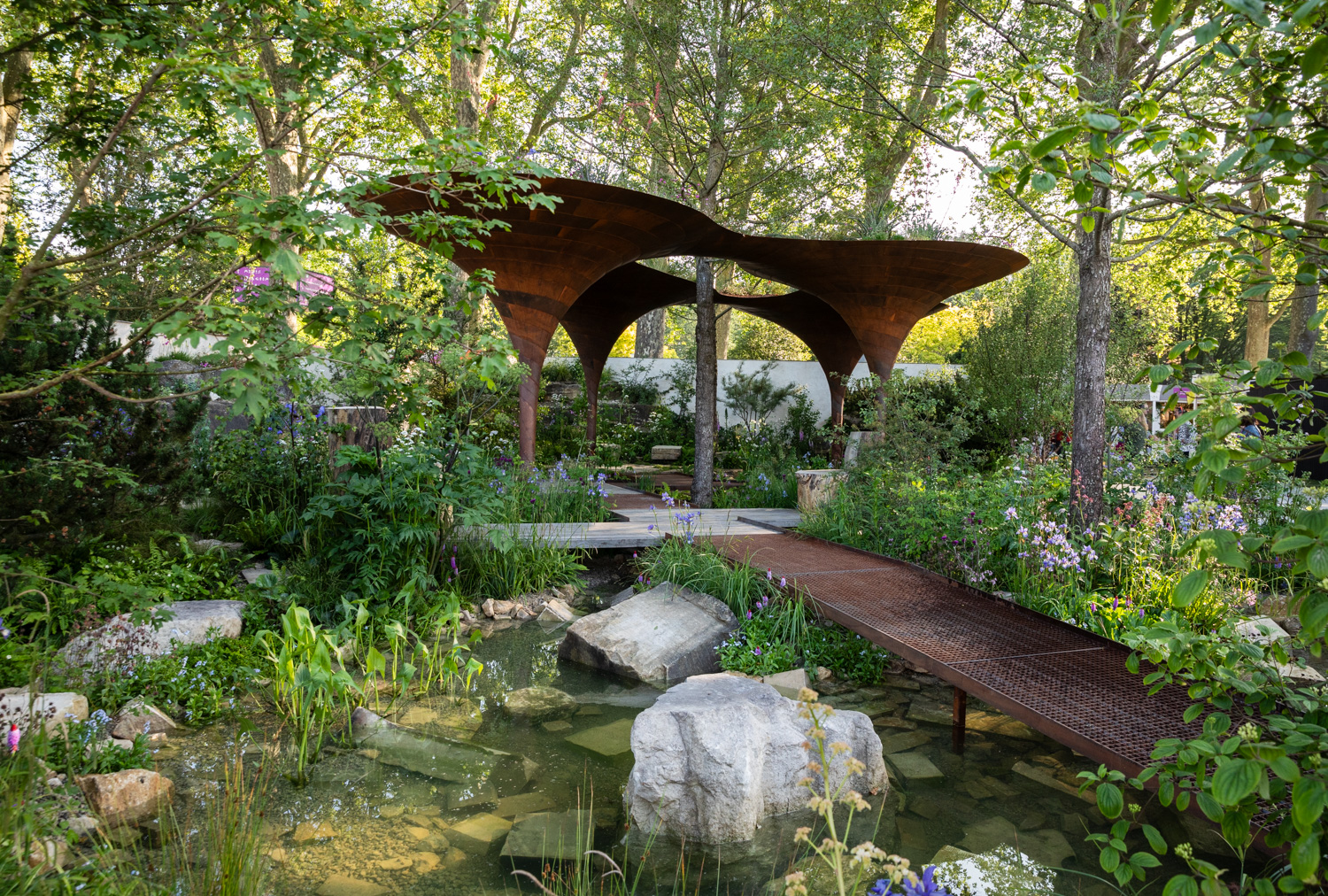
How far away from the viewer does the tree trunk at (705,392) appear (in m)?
8.93

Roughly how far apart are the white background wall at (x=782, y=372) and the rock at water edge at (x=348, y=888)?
43.9 feet

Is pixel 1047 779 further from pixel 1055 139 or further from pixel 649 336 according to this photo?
pixel 649 336

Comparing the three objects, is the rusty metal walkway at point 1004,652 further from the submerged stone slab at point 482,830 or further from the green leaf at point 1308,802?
the submerged stone slab at point 482,830

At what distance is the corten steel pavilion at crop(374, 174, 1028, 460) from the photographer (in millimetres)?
6902

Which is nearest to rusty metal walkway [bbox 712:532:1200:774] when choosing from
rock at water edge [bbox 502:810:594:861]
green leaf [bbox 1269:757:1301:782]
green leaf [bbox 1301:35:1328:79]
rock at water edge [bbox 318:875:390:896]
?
green leaf [bbox 1269:757:1301:782]

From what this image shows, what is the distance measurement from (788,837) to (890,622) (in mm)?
1442

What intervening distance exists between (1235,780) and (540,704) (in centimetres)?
338

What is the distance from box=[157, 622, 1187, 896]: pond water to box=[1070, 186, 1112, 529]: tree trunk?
1931 mm

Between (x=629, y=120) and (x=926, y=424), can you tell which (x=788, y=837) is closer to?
(x=926, y=424)

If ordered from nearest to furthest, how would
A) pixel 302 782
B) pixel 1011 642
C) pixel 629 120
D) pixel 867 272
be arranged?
pixel 302 782
pixel 1011 642
pixel 867 272
pixel 629 120

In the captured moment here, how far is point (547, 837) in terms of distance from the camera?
2.79 meters

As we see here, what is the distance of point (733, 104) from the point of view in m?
9.40

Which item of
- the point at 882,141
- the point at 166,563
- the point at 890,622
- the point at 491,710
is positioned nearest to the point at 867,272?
the point at 882,141

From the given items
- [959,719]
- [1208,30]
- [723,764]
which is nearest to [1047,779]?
[959,719]
